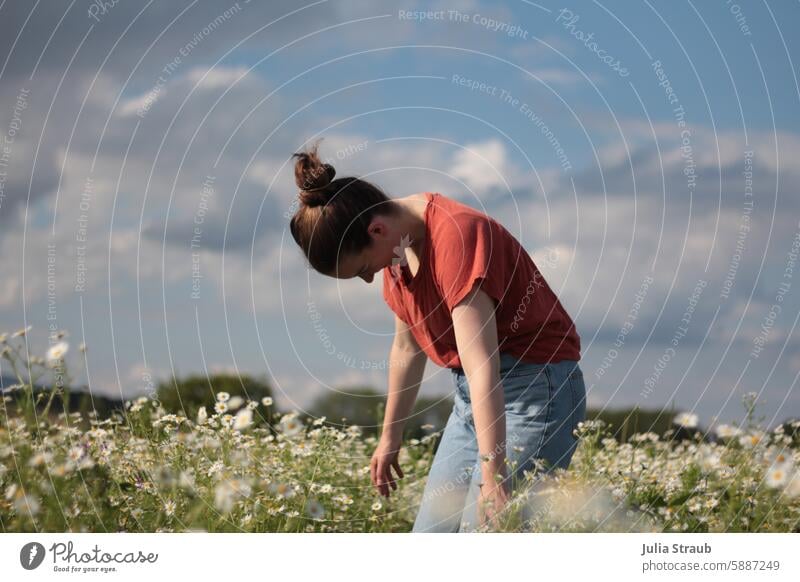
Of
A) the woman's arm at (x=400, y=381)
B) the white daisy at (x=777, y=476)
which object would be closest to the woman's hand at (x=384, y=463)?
the woman's arm at (x=400, y=381)

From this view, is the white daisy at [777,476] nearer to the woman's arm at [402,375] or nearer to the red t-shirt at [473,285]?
the red t-shirt at [473,285]

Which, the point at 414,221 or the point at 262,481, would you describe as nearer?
the point at 414,221

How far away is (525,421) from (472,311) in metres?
0.54

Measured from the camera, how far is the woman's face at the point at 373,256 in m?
3.50

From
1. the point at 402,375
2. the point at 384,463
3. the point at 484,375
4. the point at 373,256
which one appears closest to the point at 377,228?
the point at 373,256

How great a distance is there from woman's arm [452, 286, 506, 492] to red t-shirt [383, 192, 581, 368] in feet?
0.28

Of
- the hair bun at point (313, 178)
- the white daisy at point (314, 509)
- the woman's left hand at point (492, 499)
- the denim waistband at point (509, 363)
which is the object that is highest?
the hair bun at point (313, 178)

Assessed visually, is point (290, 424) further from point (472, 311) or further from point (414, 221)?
point (472, 311)

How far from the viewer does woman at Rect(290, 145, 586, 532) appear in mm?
3340

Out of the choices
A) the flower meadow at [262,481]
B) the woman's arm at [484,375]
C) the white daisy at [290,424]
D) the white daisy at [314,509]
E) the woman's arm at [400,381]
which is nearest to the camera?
the woman's arm at [484,375]

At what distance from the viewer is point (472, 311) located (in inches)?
131
